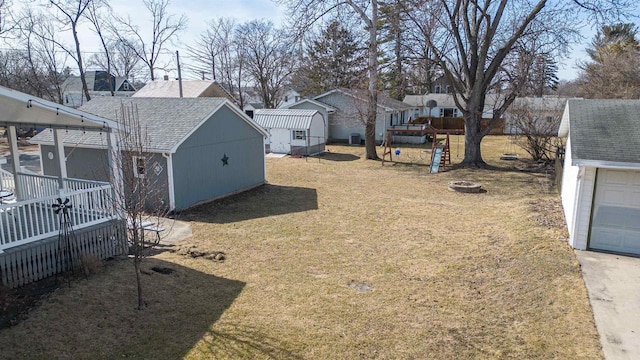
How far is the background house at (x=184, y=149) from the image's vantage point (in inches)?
543

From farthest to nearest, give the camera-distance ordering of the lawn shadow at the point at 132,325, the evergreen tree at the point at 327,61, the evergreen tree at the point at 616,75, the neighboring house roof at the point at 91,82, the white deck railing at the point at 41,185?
the neighboring house roof at the point at 91,82 < the evergreen tree at the point at 327,61 < the evergreen tree at the point at 616,75 < the white deck railing at the point at 41,185 < the lawn shadow at the point at 132,325

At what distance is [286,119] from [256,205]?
13.4m

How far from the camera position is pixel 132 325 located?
6656 mm

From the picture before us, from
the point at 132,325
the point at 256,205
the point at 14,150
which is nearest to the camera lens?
the point at 132,325

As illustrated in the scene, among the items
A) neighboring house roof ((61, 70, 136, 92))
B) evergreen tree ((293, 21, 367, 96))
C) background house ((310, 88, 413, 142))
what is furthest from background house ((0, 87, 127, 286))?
neighboring house roof ((61, 70, 136, 92))

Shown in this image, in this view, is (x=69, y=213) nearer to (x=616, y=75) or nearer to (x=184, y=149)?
(x=184, y=149)

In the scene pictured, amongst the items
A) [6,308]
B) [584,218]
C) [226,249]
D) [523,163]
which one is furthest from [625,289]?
[523,163]

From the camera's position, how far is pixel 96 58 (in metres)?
49.8

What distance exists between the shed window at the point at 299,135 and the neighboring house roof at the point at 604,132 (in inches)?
677

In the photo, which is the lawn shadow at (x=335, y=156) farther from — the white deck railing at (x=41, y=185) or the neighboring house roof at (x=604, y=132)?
the white deck railing at (x=41, y=185)

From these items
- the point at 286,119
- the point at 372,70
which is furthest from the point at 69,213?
the point at 286,119

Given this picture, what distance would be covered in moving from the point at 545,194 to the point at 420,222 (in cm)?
627

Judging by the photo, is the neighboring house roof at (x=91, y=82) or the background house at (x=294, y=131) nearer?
the background house at (x=294, y=131)

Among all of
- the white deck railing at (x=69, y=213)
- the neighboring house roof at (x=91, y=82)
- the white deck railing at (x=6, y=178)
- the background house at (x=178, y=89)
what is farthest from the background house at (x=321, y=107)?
the neighboring house roof at (x=91, y=82)
